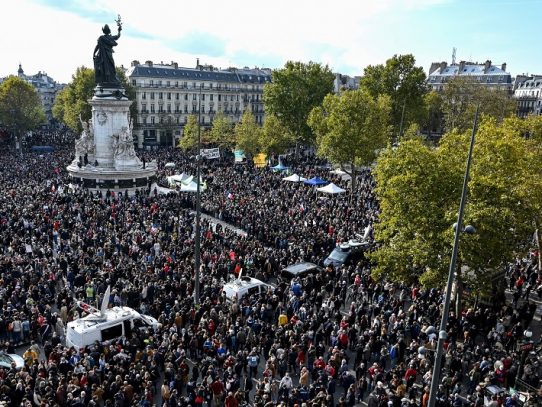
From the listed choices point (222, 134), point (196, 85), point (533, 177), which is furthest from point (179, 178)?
point (196, 85)

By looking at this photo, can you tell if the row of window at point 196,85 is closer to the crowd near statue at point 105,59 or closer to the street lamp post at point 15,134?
the street lamp post at point 15,134

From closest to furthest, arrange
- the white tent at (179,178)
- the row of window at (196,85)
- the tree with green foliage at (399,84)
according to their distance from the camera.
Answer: the white tent at (179,178) → the tree with green foliage at (399,84) → the row of window at (196,85)

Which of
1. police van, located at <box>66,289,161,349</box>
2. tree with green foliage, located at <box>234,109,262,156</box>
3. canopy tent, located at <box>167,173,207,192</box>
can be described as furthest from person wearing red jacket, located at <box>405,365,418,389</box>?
tree with green foliage, located at <box>234,109,262,156</box>

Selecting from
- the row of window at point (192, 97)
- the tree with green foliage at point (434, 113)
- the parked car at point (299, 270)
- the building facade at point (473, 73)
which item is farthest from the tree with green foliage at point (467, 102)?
the parked car at point (299, 270)

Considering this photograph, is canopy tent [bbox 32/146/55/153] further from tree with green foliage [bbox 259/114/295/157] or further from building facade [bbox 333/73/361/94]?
building facade [bbox 333/73/361/94]

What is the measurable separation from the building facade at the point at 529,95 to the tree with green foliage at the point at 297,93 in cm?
4549

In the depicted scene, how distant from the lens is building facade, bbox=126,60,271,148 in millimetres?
90062

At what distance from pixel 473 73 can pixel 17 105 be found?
85.0 meters

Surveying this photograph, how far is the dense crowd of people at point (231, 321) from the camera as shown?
48.1 ft

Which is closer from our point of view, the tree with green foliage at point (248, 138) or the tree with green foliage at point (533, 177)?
the tree with green foliage at point (533, 177)

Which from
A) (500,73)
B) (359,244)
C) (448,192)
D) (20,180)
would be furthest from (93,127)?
(500,73)

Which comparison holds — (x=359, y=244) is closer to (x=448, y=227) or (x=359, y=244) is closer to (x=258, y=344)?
(x=448, y=227)

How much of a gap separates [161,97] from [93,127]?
46629mm

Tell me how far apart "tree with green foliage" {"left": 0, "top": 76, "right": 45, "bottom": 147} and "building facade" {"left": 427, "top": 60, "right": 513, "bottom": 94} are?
70.1 metres
